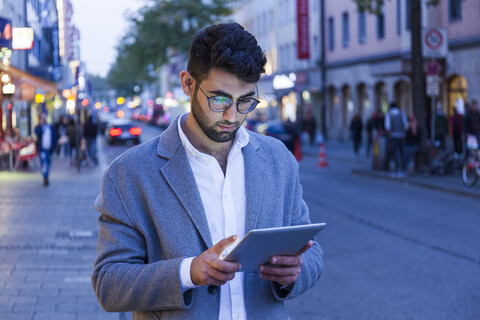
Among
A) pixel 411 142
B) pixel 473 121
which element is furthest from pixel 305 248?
pixel 473 121

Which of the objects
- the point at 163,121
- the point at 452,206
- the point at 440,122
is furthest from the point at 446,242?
the point at 163,121

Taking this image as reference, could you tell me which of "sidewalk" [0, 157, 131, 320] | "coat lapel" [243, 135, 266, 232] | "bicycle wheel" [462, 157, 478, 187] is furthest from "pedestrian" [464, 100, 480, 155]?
"coat lapel" [243, 135, 266, 232]

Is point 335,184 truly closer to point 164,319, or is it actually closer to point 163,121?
point 164,319

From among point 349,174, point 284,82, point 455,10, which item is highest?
point 455,10

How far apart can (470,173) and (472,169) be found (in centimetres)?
12

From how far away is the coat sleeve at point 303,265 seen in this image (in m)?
2.88

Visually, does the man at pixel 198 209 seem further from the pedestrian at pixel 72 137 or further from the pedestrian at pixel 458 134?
the pedestrian at pixel 72 137

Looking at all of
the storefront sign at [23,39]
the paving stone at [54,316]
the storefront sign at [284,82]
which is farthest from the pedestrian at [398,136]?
the storefront sign at [284,82]

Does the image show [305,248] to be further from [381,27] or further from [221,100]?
[381,27]

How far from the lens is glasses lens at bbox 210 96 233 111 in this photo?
9.21 ft

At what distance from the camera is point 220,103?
2.81 metres

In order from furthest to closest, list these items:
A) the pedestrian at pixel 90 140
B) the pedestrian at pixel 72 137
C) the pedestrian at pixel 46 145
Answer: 1. the pedestrian at pixel 72 137
2. the pedestrian at pixel 90 140
3. the pedestrian at pixel 46 145

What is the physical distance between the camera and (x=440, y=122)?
26.4m

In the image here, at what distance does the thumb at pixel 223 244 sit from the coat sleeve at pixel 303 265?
0.37 metres
